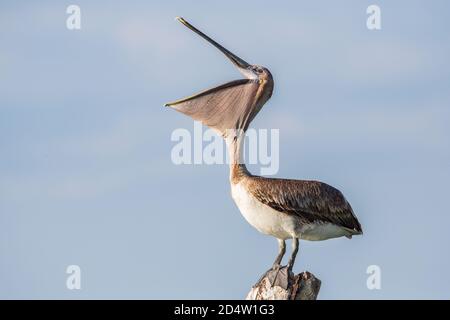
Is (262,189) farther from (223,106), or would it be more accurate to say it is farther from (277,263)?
(223,106)

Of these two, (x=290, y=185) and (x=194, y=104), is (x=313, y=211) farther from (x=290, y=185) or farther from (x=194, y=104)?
(x=194, y=104)

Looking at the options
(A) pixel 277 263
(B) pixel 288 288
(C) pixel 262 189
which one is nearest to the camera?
(B) pixel 288 288

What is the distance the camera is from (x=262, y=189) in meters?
29.0

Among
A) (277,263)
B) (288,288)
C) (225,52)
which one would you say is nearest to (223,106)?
(225,52)

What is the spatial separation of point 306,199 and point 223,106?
1886mm

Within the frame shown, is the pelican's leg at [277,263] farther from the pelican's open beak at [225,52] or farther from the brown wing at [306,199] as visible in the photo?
the pelican's open beak at [225,52]

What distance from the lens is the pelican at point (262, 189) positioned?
2884 centimetres

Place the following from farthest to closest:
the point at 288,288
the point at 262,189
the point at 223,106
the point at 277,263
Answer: the point at 223,106, the point at 262,189, the point at 277,263, the point at 288,288

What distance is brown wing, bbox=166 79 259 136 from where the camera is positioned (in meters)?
A: 29.4

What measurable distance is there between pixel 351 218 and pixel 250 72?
273cm

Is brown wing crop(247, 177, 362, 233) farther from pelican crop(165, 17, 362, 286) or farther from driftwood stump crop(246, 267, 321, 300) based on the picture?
driftwood stump crop(246, 267, 321, 300)

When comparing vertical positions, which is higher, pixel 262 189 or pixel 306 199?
pixel 262 189
